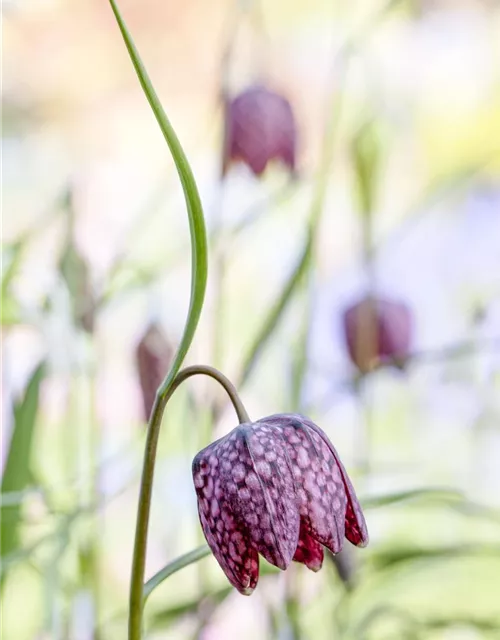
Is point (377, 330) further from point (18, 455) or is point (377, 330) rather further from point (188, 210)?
point (188, 210)

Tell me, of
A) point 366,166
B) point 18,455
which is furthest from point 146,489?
point 366,166

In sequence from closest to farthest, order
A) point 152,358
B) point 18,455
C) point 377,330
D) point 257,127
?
point 18,455 < point 152,358 < point 257,127 < point 377,330

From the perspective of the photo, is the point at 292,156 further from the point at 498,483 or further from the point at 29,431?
the point at 498,483

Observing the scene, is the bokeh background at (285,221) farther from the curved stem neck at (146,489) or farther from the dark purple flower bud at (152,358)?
the curved stem neck at (146,489)

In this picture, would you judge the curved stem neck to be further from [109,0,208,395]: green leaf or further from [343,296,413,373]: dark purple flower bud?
[343,296,413,373]: dark purple flower bud

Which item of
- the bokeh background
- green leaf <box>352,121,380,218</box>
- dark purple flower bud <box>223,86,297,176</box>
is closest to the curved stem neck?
green leaf <box>352,121,380,218</box>

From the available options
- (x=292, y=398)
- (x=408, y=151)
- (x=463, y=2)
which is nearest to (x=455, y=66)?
(x=463, y=2)
